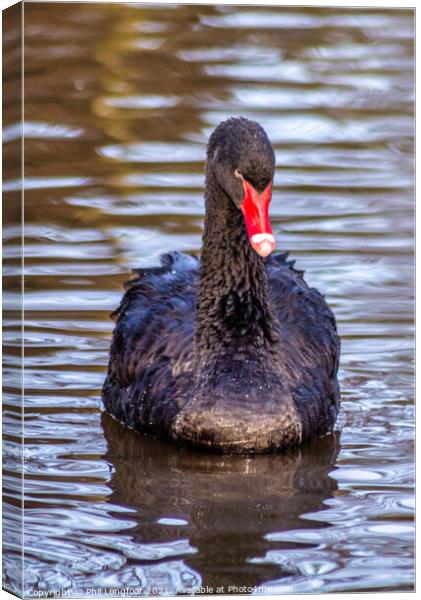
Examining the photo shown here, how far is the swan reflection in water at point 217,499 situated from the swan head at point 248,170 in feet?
4.37

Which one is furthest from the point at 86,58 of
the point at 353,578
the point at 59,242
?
the point at 353,578

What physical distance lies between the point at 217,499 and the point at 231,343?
1.22 m

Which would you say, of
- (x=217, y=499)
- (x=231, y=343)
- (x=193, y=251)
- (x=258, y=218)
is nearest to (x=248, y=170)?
(x=258, y=218)

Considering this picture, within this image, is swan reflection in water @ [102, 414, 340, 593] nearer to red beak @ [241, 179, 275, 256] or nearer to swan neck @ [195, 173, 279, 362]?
swan neck @ [195, 173, 279, 362]

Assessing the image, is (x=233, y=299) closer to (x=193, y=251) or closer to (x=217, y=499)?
(x=217, y=499)

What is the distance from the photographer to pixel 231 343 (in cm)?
1054

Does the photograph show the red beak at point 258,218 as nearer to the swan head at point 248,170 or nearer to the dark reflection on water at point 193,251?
the swan head at point 248,170

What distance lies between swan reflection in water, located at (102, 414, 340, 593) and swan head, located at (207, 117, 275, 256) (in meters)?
1.33

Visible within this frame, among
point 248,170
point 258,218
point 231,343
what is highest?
point 248,170

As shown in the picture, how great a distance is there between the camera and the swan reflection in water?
28.9 feet

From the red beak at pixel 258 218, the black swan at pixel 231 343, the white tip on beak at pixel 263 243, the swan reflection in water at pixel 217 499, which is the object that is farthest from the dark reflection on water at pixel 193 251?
the white tip on beak at pixel 263 243

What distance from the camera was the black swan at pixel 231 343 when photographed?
10086mm

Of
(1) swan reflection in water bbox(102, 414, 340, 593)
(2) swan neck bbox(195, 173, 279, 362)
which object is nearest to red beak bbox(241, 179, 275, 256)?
(2) swan neck bbox(195, 173, 279, 362)

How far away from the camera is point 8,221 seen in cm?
860
